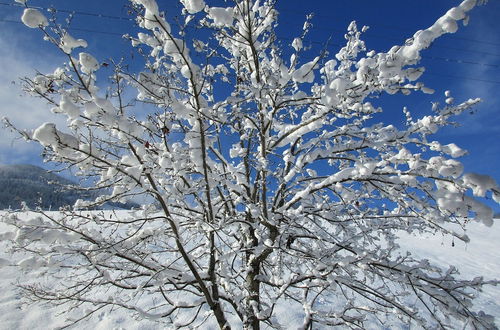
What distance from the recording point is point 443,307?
10.0ft

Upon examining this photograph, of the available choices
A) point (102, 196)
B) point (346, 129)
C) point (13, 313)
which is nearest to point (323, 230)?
point (346, 129)

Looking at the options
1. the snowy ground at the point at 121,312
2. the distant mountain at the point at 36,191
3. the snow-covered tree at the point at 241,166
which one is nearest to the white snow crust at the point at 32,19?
the snow-covered tree at the point at 241,166

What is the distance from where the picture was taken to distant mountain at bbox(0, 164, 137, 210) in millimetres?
2746

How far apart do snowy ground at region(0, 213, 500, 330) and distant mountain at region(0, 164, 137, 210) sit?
2.14 feet

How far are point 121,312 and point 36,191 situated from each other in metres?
3.33

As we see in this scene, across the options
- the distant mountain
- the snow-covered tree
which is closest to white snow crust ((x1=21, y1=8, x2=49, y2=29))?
the snow-covered tree

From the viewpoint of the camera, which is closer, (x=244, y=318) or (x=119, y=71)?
(x=119, y=71)

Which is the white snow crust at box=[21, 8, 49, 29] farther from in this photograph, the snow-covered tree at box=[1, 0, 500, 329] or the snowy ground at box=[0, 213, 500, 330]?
the snowy ground at box=[0, 213, 500, 330]

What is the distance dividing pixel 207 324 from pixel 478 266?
507 inches

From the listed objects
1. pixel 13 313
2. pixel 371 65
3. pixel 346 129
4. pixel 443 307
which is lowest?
pixel 13 313

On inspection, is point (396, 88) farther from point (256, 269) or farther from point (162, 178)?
point (256, 269)

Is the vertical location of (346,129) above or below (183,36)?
above

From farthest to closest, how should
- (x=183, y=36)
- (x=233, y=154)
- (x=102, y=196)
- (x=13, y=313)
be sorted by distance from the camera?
(x=13, y=313), (x=233, y=154), (x=102, y=196), (x=183, y=36)

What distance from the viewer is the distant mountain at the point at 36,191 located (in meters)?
2.75
